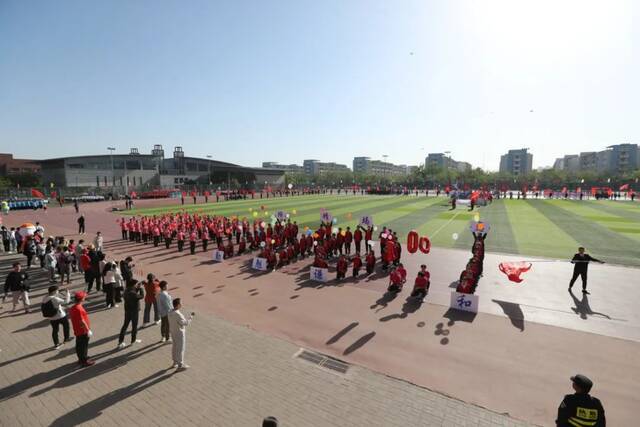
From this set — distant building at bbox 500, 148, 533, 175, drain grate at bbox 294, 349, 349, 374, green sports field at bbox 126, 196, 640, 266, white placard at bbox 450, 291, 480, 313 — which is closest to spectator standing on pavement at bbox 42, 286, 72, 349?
drain grate at bbox 294, 349, 349, 374

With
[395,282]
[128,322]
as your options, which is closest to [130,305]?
[128,322]

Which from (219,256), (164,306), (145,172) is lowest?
(219,256)

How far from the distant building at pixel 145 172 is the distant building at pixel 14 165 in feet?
89.0

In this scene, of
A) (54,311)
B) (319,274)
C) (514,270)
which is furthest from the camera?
(319,274)

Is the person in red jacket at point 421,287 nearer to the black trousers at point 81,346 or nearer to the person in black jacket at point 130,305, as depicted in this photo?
the person in black jacket at point 130,305

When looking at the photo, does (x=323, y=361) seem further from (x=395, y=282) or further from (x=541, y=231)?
(x=541, y=231)

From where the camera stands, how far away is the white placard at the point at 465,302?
10.8 metres

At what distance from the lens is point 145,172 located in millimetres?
90062

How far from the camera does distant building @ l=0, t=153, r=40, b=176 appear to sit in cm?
10317

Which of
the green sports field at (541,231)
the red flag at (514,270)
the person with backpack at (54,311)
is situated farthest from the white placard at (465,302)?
the person with backpack at (54,311)

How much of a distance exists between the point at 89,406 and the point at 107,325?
4.29 m

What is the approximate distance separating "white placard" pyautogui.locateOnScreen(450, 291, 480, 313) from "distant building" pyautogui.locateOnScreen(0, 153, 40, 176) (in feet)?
438

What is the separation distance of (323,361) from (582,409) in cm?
522

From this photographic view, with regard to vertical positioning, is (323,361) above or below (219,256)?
below
